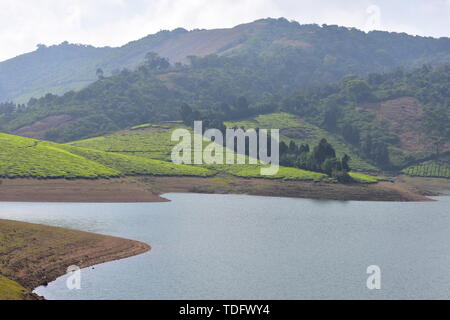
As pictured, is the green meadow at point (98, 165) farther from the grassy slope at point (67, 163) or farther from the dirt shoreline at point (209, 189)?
the dirt shoreline at point (209, 189)

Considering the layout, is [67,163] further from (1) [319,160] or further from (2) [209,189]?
(1) [319,160]

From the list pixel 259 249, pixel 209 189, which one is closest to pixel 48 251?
pixel 259 249

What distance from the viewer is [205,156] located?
187m

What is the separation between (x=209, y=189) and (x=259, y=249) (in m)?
76.6

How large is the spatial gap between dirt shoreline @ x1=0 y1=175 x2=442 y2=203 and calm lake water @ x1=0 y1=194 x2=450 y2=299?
8892 millimetres

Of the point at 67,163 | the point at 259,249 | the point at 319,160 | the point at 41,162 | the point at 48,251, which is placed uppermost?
the point at 319,160

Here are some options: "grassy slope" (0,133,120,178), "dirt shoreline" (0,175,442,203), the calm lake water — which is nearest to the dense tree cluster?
"dirt shoreline" (0,175,442,203)

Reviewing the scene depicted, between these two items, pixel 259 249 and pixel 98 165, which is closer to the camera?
pixel 259 249

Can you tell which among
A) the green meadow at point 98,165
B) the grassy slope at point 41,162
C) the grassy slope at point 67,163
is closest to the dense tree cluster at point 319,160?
the green meadow at point 98,165

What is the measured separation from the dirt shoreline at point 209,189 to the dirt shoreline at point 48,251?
1911 inches

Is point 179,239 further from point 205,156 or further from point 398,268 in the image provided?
point 205,156

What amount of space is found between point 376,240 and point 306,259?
2199 cm

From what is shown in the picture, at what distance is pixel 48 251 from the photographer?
2763 inches

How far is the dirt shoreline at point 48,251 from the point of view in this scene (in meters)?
61.4
